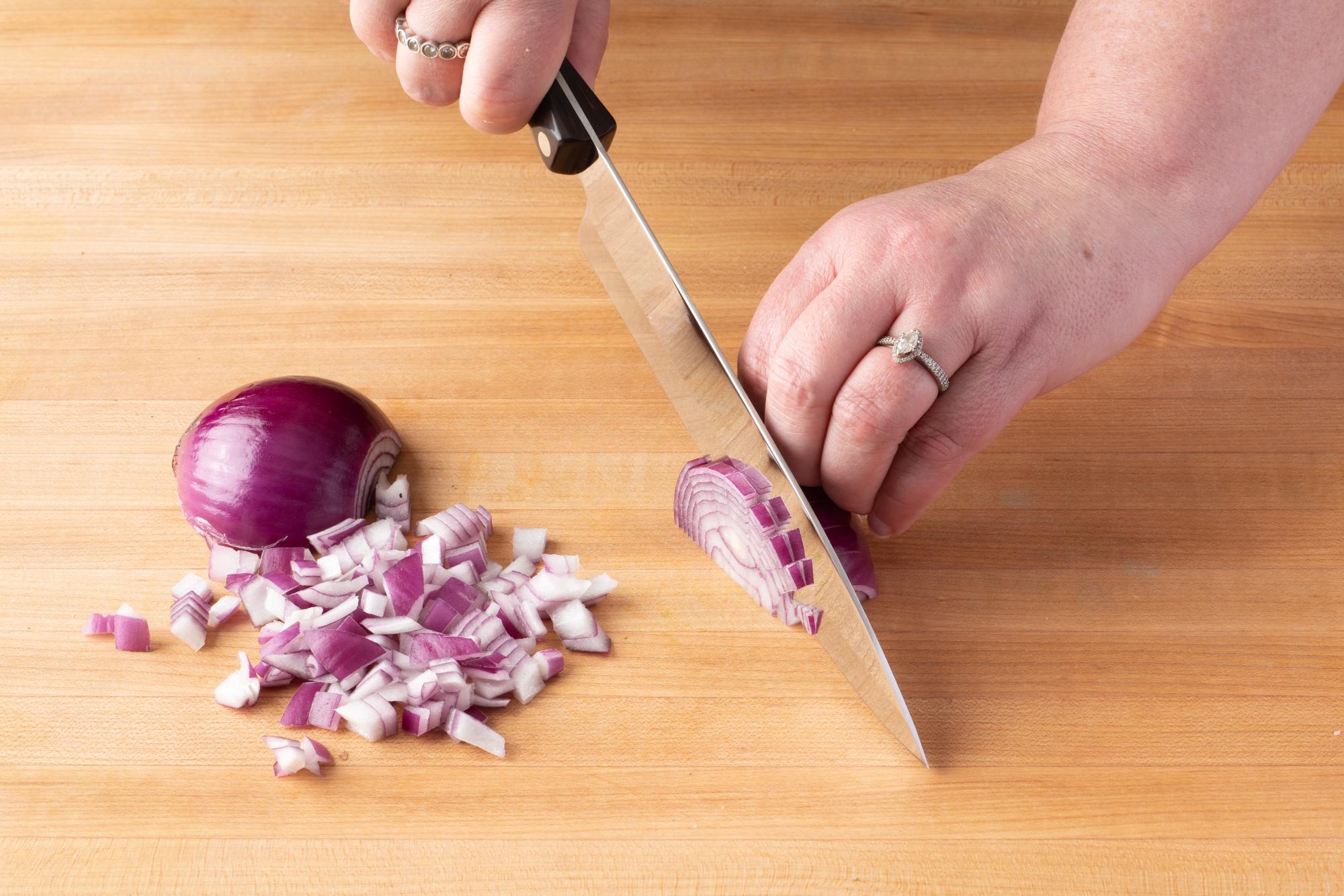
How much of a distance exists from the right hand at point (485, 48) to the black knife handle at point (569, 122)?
2 centimetres

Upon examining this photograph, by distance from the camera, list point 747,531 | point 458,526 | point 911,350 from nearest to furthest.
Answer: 1. point 911,350
2. point 747,531
3. point 458,526

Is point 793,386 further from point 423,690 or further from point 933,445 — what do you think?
point 423,690

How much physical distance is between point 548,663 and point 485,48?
630mm

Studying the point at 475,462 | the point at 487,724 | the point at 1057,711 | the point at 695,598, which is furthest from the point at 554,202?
the point at 1057,711

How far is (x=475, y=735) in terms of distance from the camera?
1.14 m

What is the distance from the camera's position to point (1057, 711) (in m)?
1.18

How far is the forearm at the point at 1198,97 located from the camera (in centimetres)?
121

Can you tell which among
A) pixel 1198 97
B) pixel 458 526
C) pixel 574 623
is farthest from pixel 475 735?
pixel 1198 97

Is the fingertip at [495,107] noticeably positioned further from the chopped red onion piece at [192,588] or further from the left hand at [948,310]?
the chopped red onion piece at [192,588]

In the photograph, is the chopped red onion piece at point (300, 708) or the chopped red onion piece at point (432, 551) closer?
the chopped red onion piece at point (300, 708)

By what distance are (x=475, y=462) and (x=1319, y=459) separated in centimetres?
104

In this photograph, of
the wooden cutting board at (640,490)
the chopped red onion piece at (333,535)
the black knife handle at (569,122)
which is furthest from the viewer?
the chopped red onion piece at (333,535)

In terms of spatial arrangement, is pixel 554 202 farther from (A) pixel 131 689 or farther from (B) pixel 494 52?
(A) pixel 131 689

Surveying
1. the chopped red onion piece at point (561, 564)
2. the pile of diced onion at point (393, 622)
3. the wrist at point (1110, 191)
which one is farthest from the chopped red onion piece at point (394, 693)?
the wrist at point (1110, 191)
